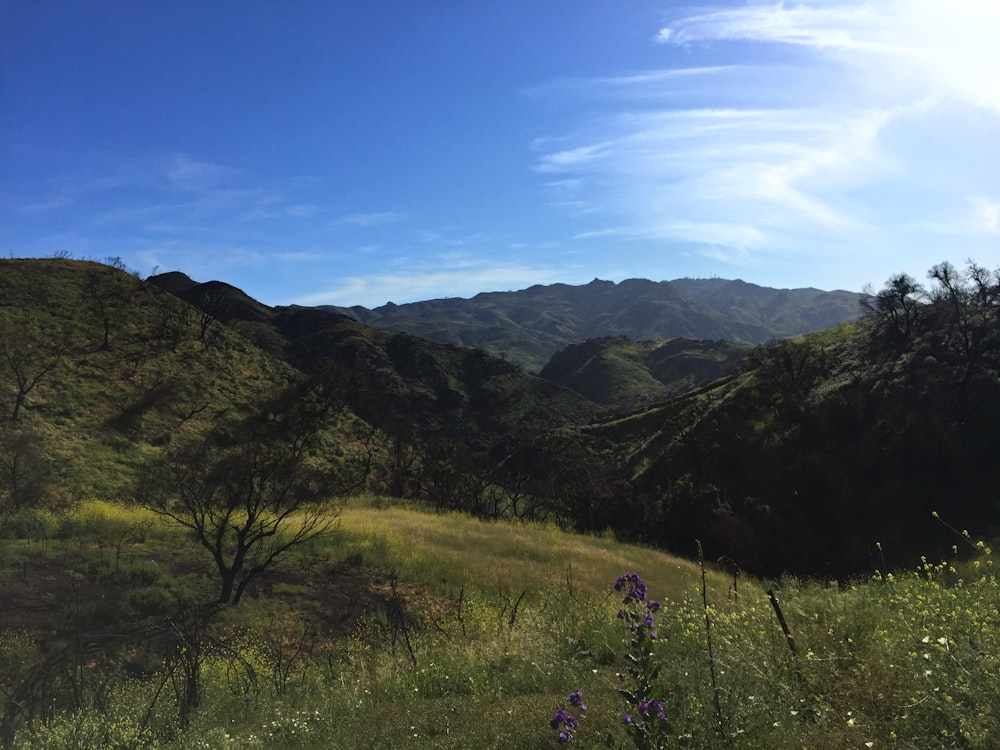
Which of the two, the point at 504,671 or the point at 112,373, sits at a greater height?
the point at 112,373

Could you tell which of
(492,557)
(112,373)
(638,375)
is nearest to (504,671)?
(492,557)

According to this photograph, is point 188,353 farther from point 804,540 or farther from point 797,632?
point 797,632

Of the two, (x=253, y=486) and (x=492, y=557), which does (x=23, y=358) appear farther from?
(x=492, y=557)

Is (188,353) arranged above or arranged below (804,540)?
above

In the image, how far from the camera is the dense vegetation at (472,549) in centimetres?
443

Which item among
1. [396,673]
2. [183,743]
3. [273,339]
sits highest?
[273,339]

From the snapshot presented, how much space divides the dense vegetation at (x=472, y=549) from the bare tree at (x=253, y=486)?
280 mm

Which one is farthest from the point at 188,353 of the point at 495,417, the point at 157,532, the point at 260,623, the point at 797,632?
the point at 495,417

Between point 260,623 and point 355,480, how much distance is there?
3352cm

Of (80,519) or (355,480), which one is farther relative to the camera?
(355,480)

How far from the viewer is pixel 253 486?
1594cm

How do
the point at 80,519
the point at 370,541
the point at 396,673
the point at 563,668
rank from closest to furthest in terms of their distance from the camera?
the point at 563,668, the point at 396,673, the point at 80,519, the point at 370,541

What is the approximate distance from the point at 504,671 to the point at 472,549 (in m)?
13.9

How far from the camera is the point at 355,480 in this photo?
4350 centimetres
